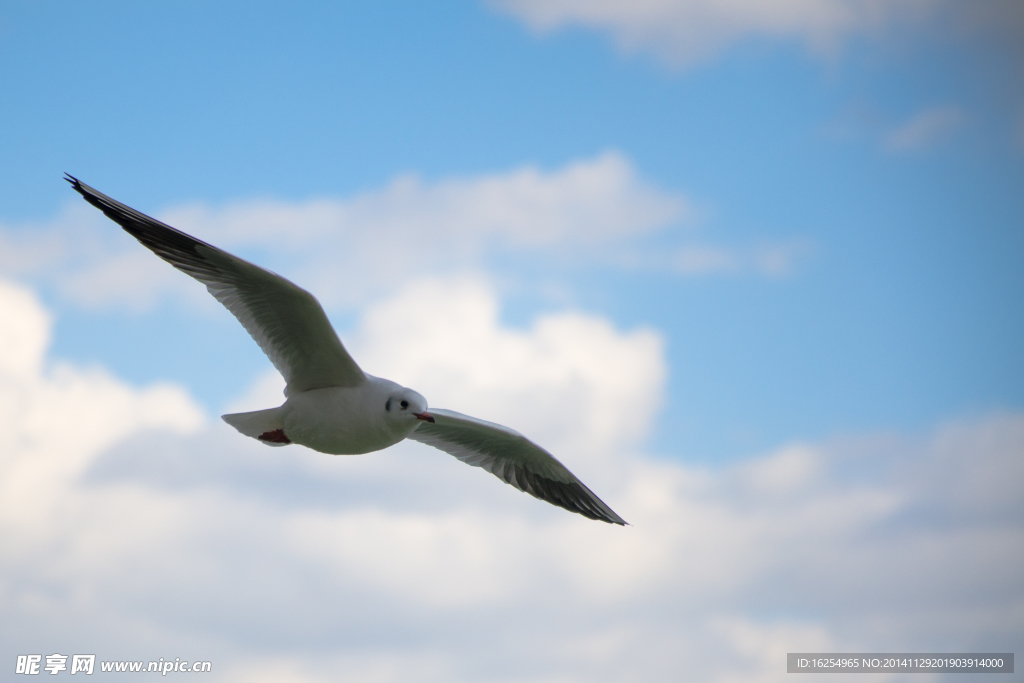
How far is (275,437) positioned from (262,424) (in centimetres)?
19

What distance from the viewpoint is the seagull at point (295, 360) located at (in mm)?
9523

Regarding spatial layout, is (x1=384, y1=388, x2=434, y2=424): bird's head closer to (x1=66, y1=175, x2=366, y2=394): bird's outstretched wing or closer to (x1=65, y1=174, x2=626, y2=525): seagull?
(x1=65, y1=174, x2=626, y2=525): seagull

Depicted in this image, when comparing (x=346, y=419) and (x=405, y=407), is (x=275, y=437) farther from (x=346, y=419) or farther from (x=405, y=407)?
(x=405, y=407)

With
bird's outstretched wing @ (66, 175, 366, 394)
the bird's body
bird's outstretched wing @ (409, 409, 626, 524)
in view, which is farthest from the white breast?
bird's outstretched wing @ (409, 409, 626, 524)

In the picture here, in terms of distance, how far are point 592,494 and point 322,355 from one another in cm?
393

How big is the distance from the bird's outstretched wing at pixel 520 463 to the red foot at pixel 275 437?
2.15 metres

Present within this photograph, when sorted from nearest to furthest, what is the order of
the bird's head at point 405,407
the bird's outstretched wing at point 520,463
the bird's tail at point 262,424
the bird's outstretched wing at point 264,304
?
the bird's outstretched wing at point 264,304 → the bird's head at point 405,407 → the bird's tail at point 262,424 → the bird's outstretched wing at point 520,463

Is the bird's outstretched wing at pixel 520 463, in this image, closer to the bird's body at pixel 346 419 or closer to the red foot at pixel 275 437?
the bird's body at pixel 346 419

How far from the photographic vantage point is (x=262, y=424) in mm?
9945

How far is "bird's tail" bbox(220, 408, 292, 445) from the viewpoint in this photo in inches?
390

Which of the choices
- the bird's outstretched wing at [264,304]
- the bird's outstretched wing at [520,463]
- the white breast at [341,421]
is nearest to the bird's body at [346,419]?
the white breast at [341,421]

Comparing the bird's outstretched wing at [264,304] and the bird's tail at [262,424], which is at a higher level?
the bird's outstretched wing at [264,304]

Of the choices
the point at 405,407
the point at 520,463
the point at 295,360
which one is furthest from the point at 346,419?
the point at 520,463

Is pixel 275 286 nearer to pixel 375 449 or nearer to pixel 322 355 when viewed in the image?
pixel 322 355
